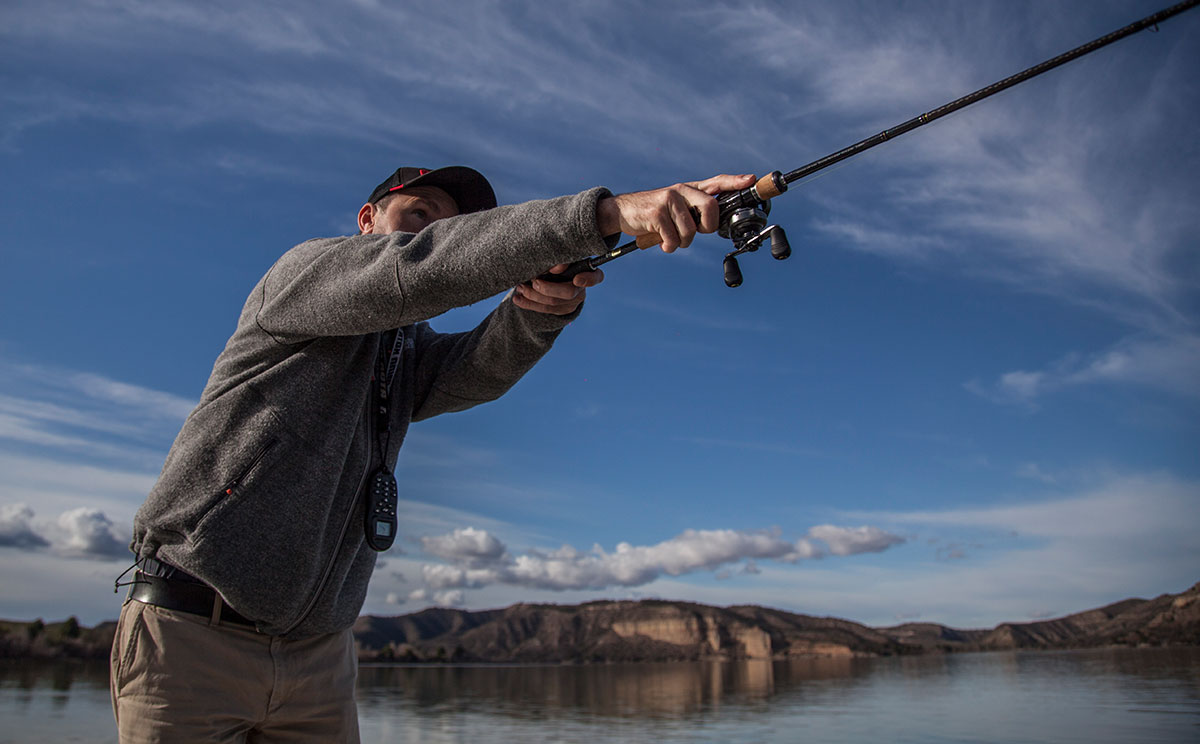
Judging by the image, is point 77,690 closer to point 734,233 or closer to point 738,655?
point 734,233

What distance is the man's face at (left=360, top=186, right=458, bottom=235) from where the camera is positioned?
3283 mm

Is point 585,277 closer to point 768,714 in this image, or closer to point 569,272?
point 569,272

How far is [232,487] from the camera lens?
246cm

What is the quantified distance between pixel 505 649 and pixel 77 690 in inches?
4973

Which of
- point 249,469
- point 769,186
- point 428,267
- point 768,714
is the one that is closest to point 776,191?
point 769,186

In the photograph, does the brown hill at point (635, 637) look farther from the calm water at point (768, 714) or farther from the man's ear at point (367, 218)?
the man's ear at point (367, 218)

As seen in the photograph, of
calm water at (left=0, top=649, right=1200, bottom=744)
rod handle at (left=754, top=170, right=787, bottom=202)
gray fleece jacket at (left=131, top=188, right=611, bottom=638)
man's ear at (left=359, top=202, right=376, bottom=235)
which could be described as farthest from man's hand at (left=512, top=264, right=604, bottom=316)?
calm water at (left=0, top=649, right=1200, bottom=744)

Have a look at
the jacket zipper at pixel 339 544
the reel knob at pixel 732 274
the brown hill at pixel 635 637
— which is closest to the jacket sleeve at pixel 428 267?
the jacket zipper at pixel 339 544

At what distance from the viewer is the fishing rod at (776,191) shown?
2443 millimetres

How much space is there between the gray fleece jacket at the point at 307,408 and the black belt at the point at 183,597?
90 mm

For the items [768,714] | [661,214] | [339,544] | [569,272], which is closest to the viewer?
[661,214]

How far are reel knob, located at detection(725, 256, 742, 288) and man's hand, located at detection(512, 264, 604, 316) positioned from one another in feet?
1.71

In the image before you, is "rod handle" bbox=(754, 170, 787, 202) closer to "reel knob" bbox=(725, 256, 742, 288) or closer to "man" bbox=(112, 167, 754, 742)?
"man" bbox=(112, 167, 754, 742)

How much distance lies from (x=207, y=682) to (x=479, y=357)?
1612 mm
